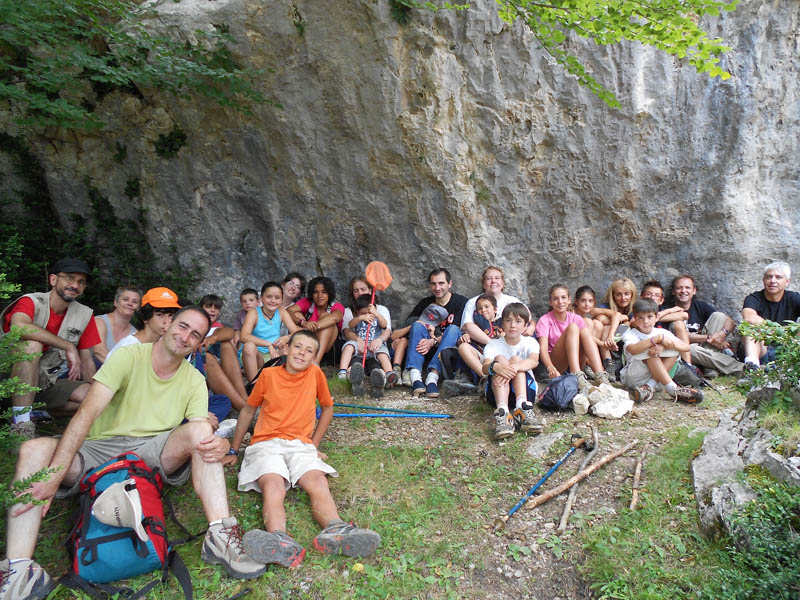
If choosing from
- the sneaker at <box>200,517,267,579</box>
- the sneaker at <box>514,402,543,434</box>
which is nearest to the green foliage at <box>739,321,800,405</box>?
the sneaker at <box>514,402,543,434</box>

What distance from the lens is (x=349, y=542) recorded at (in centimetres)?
276

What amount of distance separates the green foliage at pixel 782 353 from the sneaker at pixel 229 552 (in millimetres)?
3207

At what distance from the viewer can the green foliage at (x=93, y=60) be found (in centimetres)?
454

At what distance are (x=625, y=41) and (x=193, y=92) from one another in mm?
5713

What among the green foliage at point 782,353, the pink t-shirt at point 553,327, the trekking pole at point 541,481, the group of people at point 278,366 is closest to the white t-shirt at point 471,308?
the group of people at point 278,366

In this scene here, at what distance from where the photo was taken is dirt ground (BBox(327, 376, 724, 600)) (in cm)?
268

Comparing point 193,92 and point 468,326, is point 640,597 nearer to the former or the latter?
point 468,326

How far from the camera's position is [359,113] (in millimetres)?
6094

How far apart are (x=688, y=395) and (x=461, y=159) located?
12.5 ft

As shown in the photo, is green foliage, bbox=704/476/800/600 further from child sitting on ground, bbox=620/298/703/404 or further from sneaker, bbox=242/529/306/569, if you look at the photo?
child sitting on ground, bbox=620/298/703/404

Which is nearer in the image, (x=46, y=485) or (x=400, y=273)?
(x=46, y=485)

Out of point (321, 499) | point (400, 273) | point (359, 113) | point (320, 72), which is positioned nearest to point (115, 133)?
point (320, 72)

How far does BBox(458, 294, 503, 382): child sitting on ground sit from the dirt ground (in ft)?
1.42

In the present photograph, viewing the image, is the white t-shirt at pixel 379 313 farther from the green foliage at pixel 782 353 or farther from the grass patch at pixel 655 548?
the green foliage at pixel 782 353
